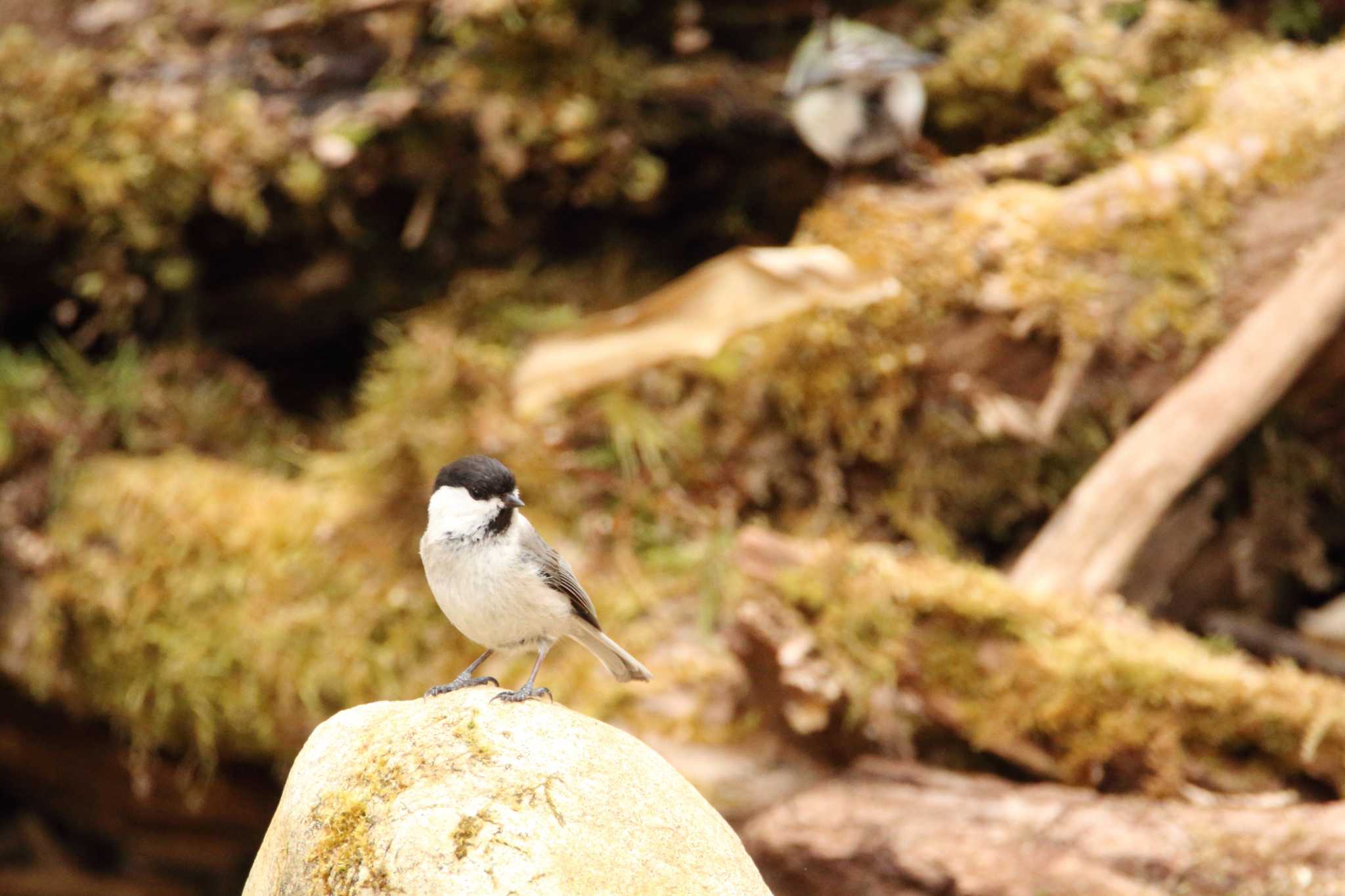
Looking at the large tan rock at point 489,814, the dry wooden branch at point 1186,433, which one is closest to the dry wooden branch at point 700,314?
the dry wooden branch at point 1186,433

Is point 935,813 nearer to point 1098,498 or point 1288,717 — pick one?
point 1288,717

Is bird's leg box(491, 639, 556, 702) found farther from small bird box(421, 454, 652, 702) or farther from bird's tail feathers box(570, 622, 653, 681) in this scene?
bird's tail feathers box(570, 622, 653, 681)

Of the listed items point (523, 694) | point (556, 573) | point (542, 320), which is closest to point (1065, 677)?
point (556, 573)

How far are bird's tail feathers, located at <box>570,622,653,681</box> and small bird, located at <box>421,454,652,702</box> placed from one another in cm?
16

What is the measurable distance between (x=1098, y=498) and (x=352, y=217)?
4361 millimetres

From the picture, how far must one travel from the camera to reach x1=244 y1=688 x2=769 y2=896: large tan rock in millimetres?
2543

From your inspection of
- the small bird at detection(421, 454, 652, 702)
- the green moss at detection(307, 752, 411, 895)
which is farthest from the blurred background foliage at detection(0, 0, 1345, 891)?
the green moss at detection(307, 752, 411, 895)

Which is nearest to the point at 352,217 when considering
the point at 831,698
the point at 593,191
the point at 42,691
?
the point at 593,191

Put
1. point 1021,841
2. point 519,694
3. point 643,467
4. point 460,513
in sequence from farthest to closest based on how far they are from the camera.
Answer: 1. point 643,467
2. point 1021,841
3. point 460,513
4. point 519,694

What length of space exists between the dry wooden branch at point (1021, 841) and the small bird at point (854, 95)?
3.14 meters

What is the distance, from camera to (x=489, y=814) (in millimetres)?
2590

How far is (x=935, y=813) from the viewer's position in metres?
3.91

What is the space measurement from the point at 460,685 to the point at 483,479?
54 centimetres

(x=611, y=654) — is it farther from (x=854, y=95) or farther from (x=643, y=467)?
(x=854, y=95)
